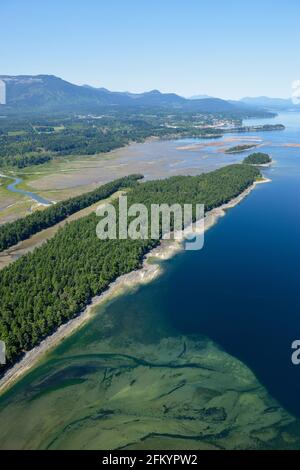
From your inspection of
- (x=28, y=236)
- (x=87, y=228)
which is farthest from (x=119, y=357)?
(x=28, y=236)

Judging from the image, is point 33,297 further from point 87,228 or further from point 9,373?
point 87,228

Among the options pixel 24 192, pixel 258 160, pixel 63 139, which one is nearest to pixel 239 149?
pixel 258 160

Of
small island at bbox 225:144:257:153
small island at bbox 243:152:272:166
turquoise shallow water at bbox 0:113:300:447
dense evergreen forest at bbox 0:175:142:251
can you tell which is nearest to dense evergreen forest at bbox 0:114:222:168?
small island at bbox 225:144:257:153

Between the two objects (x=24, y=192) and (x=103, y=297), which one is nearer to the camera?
(x=103, y=297)

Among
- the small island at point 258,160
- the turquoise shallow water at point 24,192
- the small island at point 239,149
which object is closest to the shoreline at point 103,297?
the turquoise shallow water at point 24,192

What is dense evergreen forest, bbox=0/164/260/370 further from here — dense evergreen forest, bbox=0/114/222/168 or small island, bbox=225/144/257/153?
small island, bbox=225/144/257/153

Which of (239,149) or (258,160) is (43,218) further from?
(239,149)

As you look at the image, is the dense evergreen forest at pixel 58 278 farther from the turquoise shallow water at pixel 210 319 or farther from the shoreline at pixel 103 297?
the turquoise shallow water at pixel 210 319
